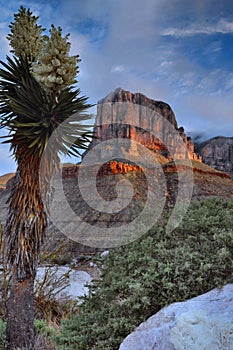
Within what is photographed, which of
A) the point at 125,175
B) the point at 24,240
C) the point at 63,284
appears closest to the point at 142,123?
the point at 125,175

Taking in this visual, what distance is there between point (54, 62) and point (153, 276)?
322cm

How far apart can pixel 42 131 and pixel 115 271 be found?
2352 millimetres

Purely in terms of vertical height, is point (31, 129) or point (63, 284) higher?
point (31, 129)

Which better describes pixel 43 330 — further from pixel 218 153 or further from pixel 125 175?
pixel 218 153

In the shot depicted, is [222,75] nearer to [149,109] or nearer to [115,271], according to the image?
[115,271]

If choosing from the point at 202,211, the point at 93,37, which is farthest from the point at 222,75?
the point at 202,211

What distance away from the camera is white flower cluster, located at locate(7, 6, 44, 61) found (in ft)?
18.1

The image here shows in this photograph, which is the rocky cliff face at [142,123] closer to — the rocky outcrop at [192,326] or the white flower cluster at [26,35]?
the white flower cluster at [26,35]

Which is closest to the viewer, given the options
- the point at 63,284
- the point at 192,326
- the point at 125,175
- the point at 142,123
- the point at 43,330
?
the point at 192,326

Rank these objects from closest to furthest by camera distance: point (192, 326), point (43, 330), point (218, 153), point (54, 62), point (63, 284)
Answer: point (192, 326) < point (54, 62) < point (43, 330) < point (63, 284) < point (218, 153)

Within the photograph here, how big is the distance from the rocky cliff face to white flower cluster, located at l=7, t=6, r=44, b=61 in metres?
64.9

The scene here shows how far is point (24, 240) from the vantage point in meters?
5.25

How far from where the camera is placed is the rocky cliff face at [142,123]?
2953 inches

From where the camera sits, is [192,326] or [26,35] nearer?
[192,326]
